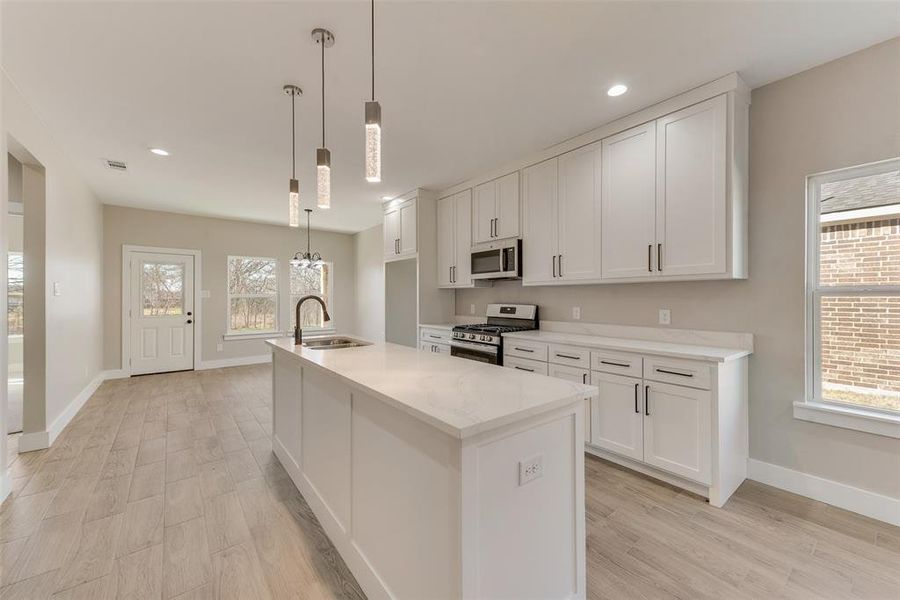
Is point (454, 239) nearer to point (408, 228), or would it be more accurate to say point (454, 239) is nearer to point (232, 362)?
point (408, 228)

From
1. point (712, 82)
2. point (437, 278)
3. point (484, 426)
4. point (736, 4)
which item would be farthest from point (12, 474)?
point (712, 82)

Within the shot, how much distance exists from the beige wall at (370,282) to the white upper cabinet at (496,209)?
2912mm

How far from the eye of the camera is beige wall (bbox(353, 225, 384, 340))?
6.72 meters

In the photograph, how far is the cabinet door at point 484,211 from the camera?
157 inches

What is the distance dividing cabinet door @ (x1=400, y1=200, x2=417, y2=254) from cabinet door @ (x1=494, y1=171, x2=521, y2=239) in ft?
4.07

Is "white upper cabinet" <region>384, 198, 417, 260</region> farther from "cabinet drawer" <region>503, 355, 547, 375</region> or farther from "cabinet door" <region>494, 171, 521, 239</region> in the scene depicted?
"cabinet drawer" <region>503, 355, 547, 375</region>

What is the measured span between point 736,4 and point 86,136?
15.2 ft

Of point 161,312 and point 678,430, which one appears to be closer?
point 678,430

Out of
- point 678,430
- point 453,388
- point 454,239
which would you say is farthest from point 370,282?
point 453,388

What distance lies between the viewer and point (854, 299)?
2.18 metres

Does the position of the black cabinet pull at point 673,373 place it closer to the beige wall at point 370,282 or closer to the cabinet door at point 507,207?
the cabinet door at point 507,207

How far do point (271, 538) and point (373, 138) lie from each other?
2.04m

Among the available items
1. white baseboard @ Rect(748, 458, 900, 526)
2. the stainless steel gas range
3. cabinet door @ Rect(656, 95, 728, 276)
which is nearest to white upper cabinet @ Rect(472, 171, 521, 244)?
the stainless steel gas range

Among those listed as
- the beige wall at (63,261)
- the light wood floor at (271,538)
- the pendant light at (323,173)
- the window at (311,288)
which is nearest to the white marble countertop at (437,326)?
the light wood floor at (271,538)
